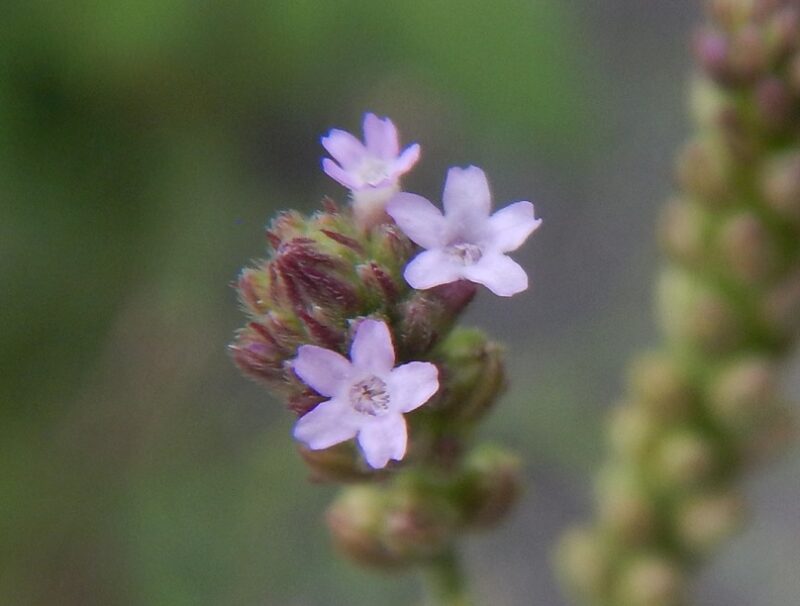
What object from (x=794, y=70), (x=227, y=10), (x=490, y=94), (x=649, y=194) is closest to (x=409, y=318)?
(x=794, y=70)

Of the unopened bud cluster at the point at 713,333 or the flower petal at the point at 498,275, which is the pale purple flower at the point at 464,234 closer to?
the flower petal at the point at 498,275

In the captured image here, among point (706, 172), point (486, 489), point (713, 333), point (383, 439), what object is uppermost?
point (706, 172)

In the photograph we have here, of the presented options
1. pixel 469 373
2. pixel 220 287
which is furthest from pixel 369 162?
pixel 220 287

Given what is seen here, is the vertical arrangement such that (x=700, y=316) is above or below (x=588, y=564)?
above

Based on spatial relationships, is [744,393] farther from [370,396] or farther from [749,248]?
[370,396]

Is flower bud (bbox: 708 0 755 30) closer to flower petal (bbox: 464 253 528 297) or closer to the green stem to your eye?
flower petal (bbox: 464 253 528 297)

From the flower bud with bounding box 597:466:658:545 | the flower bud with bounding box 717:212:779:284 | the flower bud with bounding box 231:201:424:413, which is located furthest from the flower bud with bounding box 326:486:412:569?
the flower bud with bounding box 717:212:779:284
